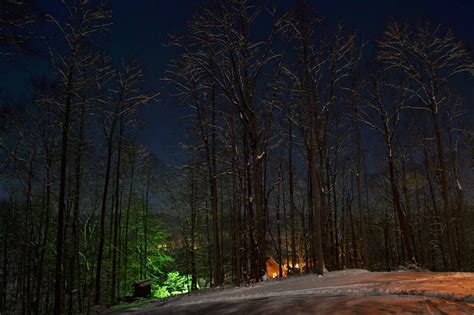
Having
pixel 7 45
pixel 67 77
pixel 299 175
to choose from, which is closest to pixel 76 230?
pixel 67 77

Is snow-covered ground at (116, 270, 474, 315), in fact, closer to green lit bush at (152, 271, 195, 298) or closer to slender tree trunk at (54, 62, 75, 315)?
slender tree trunk at (54, 62, 75, 315)

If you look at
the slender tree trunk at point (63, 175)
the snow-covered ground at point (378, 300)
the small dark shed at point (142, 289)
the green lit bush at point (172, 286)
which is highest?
the slender tree trunk at point (63, 175)

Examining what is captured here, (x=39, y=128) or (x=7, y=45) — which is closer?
(x=7, y=45)

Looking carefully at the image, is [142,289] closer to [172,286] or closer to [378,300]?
[172,286]

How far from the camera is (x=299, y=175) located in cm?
3703

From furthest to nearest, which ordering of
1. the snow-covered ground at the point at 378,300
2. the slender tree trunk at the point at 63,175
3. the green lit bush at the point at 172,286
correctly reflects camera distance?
the green lit bush at the point at 172,286
the slender tree trunk at the point at 63,175
the snow-covered ground at the point at 378,300

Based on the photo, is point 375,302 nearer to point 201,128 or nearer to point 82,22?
point 82,22

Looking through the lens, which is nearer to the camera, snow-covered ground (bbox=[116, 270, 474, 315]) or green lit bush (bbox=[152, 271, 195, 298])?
snow-covered ground (bbox=[116, 270, 474, 315])

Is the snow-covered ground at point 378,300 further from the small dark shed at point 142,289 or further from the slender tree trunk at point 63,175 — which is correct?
the small dark shed at point 142,289

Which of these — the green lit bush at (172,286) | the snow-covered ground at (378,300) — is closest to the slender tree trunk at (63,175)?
the snow-covered ground at (378,300)

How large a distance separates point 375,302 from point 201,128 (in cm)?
1733

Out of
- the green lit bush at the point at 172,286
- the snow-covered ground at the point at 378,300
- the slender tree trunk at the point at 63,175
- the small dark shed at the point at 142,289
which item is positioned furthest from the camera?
the green lit bush at the point at 172,286

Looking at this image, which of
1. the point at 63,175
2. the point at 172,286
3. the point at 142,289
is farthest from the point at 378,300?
the point at 172,286

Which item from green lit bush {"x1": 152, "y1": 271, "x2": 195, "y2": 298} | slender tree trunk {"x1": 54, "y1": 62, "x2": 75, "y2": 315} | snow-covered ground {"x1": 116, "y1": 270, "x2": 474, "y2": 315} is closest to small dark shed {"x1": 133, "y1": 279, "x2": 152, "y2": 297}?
green lit bush {"x1": 152, "y1": 271, "x2": 195, "y2": 298}
